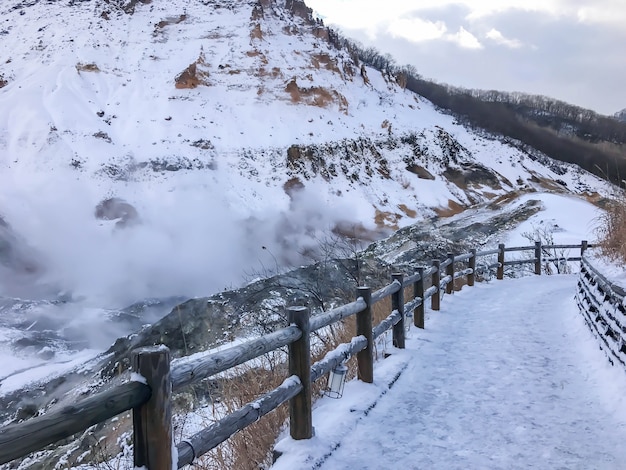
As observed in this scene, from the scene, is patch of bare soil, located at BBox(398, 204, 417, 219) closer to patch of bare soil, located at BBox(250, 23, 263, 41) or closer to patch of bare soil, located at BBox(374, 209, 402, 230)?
patch of bare soil, located at BBox(374, 209, 402, 230)

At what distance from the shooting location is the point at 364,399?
467 centimetres

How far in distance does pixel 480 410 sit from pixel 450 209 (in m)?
29.3

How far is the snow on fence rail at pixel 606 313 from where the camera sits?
5020 mm

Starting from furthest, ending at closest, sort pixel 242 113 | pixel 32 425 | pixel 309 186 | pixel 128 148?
pixel 242 113 → pixel 309 186 → pixel 128 148 → pixel 32 425

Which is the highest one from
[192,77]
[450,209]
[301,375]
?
[192,77]

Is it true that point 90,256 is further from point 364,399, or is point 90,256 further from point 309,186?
point 364,399

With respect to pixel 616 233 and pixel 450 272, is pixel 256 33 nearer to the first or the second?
pixel 450 272

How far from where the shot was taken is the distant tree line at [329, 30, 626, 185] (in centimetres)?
6309

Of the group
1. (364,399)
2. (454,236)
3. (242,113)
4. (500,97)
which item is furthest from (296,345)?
(500,97)

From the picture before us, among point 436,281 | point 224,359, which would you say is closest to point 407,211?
point 436,281

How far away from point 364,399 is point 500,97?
120 m

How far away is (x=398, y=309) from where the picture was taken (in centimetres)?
640

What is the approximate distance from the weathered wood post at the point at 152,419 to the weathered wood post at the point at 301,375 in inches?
63.6

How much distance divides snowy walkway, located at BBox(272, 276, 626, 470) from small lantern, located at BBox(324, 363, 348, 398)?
0.11 m
